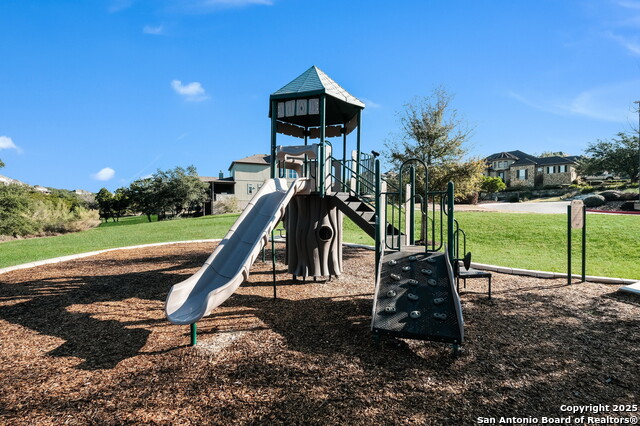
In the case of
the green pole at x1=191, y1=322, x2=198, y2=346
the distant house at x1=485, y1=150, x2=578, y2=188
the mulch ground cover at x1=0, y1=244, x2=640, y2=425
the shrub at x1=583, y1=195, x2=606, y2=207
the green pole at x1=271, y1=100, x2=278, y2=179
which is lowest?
the mulch ground cover at x1=0, y1=244, x2=640, y2=425

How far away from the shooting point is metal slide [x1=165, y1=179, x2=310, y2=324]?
14.4 feet

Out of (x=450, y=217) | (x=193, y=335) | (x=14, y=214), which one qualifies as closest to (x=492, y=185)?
(x=450, y=217)

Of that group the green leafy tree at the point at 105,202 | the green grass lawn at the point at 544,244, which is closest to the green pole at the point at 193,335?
the green grass lawn at the point at 544,244

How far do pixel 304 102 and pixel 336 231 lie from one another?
3.01m

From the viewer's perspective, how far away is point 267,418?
9.80 feet

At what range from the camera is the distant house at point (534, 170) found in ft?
186

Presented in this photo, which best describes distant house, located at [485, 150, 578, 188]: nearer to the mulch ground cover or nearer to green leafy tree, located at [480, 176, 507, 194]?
green leafy tree, located at [480, 176, 507, 194]

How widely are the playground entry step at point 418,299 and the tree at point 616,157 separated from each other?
5307cm

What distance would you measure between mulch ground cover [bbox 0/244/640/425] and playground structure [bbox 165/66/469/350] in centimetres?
48

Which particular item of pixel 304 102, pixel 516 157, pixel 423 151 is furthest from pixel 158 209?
pixel 516 157

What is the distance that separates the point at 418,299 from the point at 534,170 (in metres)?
67.3

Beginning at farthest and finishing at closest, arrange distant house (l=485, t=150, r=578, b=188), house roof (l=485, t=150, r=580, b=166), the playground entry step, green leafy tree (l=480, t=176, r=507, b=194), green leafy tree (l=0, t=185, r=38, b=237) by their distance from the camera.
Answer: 1. house roof (l=485, t=150, r=580, b=166)
2. distant house (l=485, t=150, r=578, b=188)
3. green leafy tree (l=480, t=176, r=507, b=194)
4. green leafy tree (l=0, t=185, r=38, b=237)
5. the playground entry step

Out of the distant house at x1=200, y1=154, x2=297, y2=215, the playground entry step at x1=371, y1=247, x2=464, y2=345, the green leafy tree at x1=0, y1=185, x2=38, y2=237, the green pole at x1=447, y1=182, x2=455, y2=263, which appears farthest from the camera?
the distant house at x1=200, y1=154, x2=297, y2=215

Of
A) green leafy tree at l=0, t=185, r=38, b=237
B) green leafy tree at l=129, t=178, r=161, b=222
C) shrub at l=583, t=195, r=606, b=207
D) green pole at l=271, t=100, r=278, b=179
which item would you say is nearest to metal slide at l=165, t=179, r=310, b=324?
green pole at l=271, t=100, r=278, b=179
